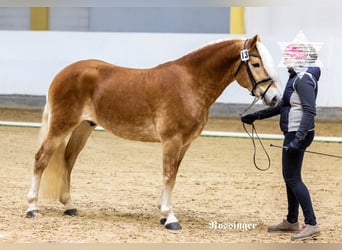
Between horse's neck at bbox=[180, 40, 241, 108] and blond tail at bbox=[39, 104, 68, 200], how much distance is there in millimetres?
902

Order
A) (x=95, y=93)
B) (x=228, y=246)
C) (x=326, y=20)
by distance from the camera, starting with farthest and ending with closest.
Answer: (x=326, y=20), (x=95, y=93), (x=228, y=246)

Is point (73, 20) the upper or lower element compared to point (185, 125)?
upper

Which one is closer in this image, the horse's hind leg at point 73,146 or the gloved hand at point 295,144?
the gloved hand at point 295,144

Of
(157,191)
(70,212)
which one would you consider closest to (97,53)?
(157,191)

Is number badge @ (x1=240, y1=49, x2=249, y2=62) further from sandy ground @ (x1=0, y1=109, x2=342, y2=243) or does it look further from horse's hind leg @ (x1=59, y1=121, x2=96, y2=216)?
horse's hind leg @ (x1=59, y1=121, x2=96, y2=216)

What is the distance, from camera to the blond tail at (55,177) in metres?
4.38

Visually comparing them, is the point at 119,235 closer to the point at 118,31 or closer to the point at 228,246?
the point at 228,246

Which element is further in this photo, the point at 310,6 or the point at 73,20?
the point at 73,20

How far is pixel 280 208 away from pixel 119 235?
122 centimetres

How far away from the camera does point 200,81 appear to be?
4082mm

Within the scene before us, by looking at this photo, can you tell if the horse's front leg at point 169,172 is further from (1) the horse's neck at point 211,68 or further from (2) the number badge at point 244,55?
(2) the number badge at point 244,55

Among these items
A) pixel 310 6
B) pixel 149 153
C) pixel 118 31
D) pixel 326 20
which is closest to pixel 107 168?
pixel 149 153

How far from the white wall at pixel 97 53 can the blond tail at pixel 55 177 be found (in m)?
0.85

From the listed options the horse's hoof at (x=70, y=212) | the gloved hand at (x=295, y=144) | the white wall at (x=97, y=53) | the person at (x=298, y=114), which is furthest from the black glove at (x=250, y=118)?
the horse's hoof at (x=70, y=212)
